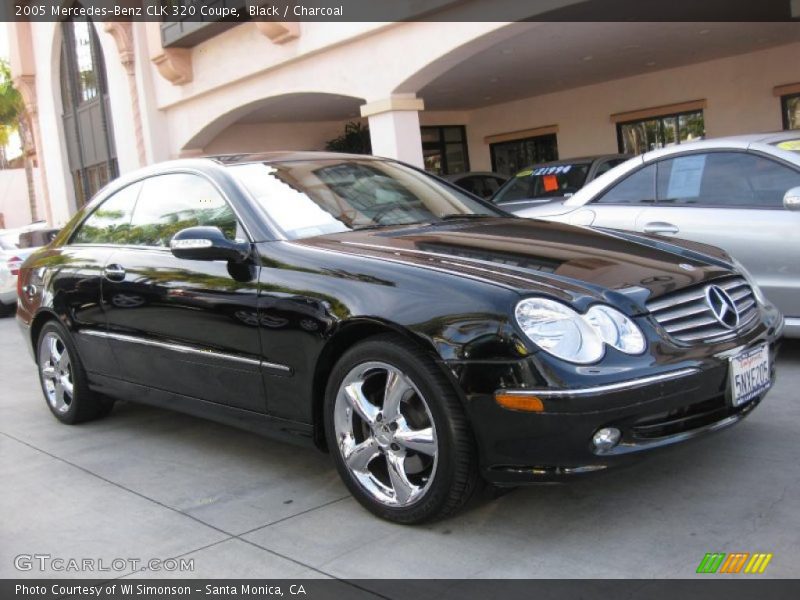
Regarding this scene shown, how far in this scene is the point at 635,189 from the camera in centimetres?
623

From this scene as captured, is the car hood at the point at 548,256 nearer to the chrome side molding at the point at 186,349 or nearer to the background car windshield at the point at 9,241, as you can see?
the chrome side molding at the point at 186,349

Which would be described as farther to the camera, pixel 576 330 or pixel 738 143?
pixel 738 143

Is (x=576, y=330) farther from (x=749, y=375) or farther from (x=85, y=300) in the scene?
(x=85, y=300)

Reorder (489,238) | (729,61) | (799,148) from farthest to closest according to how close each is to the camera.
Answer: (729,61) < (799,148) < (489,238)

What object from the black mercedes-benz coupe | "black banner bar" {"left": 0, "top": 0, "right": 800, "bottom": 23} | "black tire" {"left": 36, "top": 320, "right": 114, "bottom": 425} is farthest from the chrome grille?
"black banner bar" {"left": 0, "top": 0, "right": 800, "bottom": 23}

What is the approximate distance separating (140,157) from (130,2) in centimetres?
343

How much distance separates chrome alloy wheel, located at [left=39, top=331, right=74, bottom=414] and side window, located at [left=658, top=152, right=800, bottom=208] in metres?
4.15

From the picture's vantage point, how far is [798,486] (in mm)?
3416

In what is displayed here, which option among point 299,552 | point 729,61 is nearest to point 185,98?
point 729,61

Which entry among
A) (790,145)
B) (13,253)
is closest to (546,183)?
(790,145)

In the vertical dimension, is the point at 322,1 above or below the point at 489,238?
above

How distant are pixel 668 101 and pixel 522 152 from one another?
460 cm

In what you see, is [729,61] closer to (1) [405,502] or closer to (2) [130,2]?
(2) [130,2]
